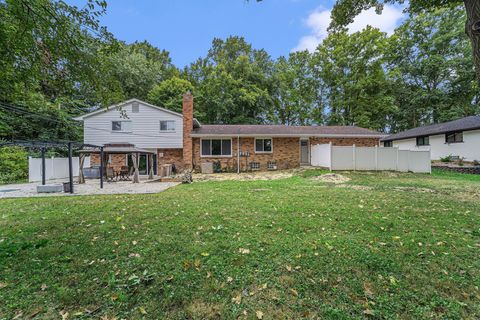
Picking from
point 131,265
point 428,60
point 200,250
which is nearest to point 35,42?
point 131,265

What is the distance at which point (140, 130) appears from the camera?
17.0m

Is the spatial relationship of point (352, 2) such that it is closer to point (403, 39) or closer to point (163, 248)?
point (163, 248)

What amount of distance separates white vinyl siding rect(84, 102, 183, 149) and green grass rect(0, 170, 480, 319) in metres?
12.3

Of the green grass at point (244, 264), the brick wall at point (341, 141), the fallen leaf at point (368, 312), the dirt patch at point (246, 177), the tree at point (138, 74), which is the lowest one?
the fallen leaf at point (368, 312)

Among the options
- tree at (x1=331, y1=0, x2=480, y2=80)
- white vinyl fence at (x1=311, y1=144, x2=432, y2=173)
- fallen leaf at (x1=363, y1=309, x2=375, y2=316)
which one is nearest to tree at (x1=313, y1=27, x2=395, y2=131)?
white vinyl fence at (x1=311, y1=144, x2=432, y2=173)

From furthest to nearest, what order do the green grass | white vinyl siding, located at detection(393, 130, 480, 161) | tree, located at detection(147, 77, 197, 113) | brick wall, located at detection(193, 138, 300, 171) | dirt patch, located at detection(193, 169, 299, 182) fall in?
tree, located at detection(147, 77, 197, 113) < brick wall, located at detection(193, 138, 300, 171) < white vinyl siding, located at detection(393, 130, 480, 161) < dirt patch, located at detection(193, 169, 299, 182) < the green grass

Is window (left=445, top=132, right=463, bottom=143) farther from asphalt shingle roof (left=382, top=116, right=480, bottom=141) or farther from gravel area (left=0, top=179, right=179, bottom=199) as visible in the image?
gravel area (left=0, top=179, right=179, bottom=199)

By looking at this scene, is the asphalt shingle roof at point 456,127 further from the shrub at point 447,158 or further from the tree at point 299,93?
the tree at point 299,93

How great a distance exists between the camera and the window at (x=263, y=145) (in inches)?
664

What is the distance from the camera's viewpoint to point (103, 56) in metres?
4.33

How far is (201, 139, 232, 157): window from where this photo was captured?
54.9ft

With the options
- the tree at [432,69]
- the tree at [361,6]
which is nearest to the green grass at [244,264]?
the tree at [361,6]

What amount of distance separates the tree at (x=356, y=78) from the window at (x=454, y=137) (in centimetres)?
902

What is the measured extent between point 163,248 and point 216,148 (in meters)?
13.6
